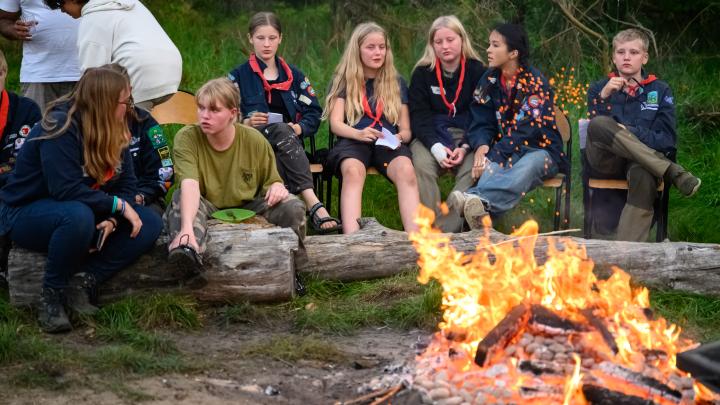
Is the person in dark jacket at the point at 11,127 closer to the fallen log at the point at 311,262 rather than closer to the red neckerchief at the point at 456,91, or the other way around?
the fallen log at the point at 311,262

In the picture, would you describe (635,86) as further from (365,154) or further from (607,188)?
(365,154)

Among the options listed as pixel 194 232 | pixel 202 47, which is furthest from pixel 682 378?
pixel 202 47

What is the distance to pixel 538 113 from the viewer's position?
7.29 meters

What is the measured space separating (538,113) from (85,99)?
3.37 meters


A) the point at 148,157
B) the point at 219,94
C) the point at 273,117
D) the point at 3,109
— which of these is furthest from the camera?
the point at 273,117

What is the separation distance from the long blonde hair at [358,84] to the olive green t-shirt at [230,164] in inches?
47.7

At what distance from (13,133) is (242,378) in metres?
2.37

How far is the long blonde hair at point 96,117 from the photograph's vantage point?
551 centimetres

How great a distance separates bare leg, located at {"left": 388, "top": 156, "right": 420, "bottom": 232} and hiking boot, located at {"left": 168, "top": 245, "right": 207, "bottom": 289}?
6.32ft

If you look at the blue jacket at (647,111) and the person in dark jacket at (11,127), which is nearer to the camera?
the person in dark jacket at (11,127)

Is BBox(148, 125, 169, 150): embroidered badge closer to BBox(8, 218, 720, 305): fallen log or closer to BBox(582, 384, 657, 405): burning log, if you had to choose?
BBox(8, 218, 720, 305): fallen log

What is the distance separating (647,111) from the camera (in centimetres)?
726

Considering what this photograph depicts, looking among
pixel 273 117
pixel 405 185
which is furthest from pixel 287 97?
pixel 405 185

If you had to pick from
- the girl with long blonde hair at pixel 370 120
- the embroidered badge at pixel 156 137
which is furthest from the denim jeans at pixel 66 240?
the girl with long blonde hair at pixel 370 120
